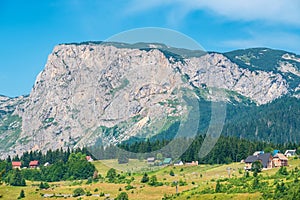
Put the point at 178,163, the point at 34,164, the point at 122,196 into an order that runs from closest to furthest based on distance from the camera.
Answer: the point at 122,196
the point at 178,163
the point at 34,164

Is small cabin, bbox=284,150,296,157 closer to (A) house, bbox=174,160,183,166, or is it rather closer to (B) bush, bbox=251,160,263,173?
(A) house, bbox=174,160,183,166

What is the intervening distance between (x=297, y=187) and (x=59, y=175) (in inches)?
2739

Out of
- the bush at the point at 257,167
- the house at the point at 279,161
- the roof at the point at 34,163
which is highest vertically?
the roof at the point at 34,163

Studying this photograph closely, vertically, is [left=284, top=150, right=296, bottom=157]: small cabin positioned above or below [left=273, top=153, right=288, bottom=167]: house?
above

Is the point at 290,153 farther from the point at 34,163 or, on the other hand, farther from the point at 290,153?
the point at 34,163

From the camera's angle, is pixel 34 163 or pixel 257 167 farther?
pixel 34 163

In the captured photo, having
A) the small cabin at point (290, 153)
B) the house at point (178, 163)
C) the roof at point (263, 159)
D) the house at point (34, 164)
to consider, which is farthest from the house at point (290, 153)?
the house at point (34, 164)

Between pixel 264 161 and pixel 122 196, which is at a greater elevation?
pixel 264 161

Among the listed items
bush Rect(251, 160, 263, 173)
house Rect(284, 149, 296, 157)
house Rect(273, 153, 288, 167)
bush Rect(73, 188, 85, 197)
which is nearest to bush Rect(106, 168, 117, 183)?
bush Rect(73, 188, 85, 197)

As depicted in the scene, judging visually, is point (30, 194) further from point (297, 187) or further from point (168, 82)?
point (297, 187)

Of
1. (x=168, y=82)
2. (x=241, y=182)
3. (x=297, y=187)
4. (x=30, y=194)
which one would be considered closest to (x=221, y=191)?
(x=241, y=182)

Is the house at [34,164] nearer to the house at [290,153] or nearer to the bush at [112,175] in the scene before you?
the bush at [112,175]

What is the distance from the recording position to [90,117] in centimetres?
5953

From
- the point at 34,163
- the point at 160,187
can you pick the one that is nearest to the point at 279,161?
the point at 160,187
